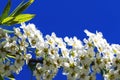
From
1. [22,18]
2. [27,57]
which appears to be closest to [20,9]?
[22,18]

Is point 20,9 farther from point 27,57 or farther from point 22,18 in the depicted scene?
point 27,57

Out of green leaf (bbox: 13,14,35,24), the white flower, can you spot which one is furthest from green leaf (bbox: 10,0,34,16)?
the white flower

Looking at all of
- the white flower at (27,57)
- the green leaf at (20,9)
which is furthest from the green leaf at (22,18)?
the white flower at (27,57)

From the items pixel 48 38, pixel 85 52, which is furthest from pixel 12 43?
pixel 85 52

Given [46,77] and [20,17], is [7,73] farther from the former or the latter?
[20,17]

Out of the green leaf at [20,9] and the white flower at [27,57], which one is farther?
the green leaf at [20,9]

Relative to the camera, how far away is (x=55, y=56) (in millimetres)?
4973

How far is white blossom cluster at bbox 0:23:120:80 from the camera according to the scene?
494cm

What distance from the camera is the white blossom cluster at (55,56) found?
4938 mm

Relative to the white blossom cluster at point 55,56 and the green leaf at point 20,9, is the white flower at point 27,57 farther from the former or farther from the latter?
the green leaf at point 20,9

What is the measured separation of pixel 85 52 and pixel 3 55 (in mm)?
879

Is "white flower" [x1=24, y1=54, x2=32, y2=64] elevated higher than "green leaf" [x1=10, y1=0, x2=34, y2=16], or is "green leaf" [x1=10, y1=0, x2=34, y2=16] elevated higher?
"green leaf" [x1=10, y1=0, x2=34, y2=16]

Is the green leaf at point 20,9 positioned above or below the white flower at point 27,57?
above

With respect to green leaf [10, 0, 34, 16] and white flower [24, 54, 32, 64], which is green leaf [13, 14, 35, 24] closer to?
green leaf [10, 0, 34, 16]
